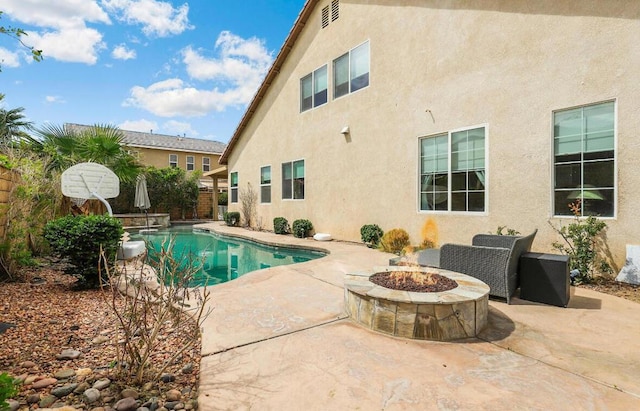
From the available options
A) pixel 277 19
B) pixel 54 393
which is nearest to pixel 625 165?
pixel 54 393

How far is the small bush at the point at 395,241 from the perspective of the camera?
8.59 metres

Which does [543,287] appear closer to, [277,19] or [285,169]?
[285,169]

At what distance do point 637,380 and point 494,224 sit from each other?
4.86 meters

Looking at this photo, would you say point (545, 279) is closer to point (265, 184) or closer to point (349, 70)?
point (349, 70)

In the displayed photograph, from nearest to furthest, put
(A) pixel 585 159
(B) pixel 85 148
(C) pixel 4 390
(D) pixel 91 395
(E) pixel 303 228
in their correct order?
1. (C) pixel 4 390
2. (D) pixel 91 395
3. (A) pixel 585 159
4. (B) pixel 85 148
5. (E) pixel 303 228

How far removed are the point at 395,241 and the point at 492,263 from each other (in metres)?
4.16

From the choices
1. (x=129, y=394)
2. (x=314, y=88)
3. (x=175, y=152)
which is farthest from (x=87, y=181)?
(x=175, y=152)

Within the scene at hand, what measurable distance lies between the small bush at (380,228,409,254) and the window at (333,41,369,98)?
4.96m

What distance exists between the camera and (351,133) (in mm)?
10820

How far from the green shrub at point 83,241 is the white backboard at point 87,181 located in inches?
106

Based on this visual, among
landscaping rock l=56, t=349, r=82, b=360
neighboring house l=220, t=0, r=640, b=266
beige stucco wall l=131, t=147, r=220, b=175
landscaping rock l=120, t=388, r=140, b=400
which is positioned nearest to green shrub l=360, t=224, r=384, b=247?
neighboring house l=220, t=0, r=640, b=266

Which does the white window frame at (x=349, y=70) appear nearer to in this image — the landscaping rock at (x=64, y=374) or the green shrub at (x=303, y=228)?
the green shrub at (x=303, y=228)

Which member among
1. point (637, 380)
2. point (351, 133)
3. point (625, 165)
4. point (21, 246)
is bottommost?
point (637, 380)

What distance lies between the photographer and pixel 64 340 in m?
3.21
